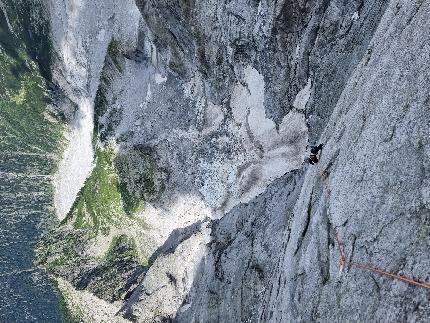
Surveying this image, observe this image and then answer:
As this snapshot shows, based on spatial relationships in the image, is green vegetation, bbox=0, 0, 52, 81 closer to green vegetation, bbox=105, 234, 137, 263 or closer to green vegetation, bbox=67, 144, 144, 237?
green vegetation, bbox=67, 144, 144, 237

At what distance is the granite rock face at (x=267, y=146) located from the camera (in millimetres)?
7875

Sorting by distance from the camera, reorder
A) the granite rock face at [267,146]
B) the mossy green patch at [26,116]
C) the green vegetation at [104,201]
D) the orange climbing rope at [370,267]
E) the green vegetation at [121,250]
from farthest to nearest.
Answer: the mossy green patch at [26,116], the green vegetation at [121,250], the green vegetation at [104,201], the granite rock face at [267,146], the orange climbing rope at [370,267]

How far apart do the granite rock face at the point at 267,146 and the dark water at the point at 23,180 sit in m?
2.44

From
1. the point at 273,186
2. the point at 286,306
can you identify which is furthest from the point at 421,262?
the point at 273,186

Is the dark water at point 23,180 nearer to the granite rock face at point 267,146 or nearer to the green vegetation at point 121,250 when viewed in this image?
the granite rock face at point 267,146

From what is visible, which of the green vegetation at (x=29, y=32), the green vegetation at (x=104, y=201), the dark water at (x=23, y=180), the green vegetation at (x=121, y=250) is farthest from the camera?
the dark water at (x=23, y=180)

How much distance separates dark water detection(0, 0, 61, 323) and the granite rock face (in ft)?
8.01

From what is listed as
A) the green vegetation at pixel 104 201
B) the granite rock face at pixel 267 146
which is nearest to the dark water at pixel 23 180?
the granite rock face at pixel 267 146

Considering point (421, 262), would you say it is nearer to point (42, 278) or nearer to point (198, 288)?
point (198, 288)

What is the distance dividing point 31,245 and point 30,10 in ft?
48.1

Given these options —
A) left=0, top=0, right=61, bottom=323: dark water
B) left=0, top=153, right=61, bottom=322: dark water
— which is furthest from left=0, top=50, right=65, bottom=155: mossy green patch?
left=0, top=153, right=61, bottom=322: dark water

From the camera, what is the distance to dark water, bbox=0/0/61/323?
89.8 ft

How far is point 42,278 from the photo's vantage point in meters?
27.6

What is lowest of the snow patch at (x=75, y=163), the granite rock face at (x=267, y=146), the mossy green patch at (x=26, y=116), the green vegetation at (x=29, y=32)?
the granite rock face at (x=267, y=146)
